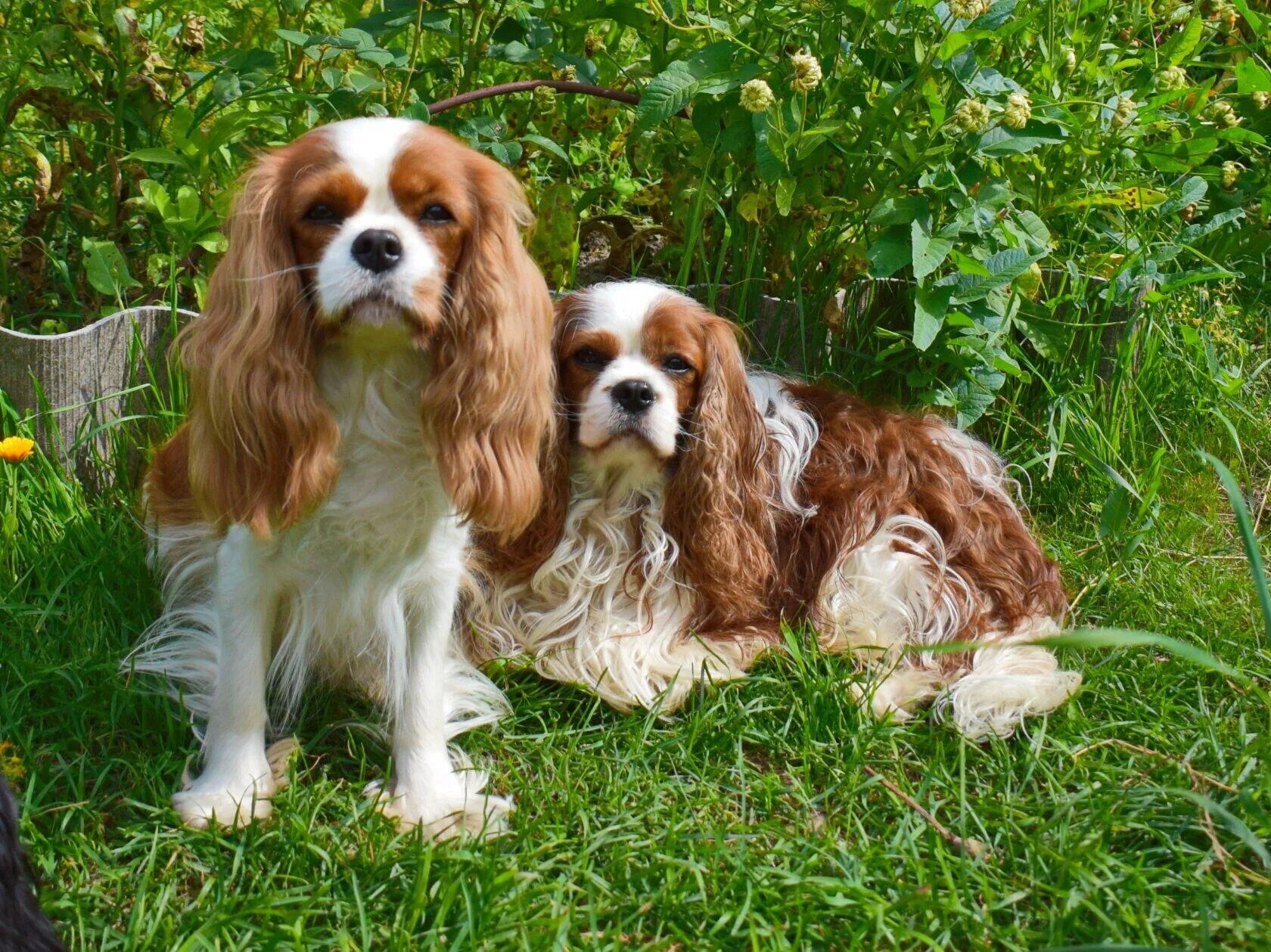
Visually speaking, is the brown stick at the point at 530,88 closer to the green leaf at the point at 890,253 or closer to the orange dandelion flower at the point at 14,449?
the green leaf at the point at 890,253

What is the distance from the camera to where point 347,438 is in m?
2.44

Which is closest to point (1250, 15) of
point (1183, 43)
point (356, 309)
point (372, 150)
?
point (1183, 43)

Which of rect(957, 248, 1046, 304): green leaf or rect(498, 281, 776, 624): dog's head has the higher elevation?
rect(957, 248, 1046, 304): green leaf

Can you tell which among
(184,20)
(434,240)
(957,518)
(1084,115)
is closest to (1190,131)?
(1084,115)

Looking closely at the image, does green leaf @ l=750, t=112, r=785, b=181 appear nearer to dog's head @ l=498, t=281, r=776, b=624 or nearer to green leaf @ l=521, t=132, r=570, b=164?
dog's head @ l=498, t=281, r=776, b=624

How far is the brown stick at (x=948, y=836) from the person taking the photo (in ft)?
7.88

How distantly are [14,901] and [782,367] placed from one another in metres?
2.60

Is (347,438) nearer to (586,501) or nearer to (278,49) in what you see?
(586,501)

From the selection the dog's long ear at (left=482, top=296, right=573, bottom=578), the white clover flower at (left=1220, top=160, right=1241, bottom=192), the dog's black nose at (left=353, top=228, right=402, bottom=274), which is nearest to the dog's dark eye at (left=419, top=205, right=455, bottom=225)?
the dog's black nose at (left=353, top=228, right=402, bottom=274)

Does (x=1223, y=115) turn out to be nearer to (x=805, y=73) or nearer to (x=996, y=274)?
(x=996, y=274)

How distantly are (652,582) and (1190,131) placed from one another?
211 cm

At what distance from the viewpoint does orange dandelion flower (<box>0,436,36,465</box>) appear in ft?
9.74

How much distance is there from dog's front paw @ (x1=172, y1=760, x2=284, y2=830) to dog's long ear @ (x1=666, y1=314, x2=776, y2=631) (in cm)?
108

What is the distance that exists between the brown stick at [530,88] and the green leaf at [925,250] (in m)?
0.85
